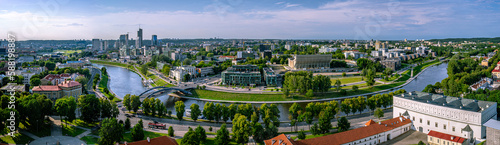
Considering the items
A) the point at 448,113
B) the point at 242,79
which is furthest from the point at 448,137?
the point at 242,79

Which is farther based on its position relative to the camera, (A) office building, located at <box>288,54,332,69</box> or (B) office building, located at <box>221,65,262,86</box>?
(A) office building, located at <box>288,54,332,69</box>

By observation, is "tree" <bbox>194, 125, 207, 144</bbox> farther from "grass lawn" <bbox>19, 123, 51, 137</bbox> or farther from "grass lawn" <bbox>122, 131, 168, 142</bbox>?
"grass lawn" <bbox>19, 123, 51, 137</bbox>

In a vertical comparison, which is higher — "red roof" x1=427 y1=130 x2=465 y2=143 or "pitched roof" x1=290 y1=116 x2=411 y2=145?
"pitched roof" x1=290 y1=116 x2=411 y2=145

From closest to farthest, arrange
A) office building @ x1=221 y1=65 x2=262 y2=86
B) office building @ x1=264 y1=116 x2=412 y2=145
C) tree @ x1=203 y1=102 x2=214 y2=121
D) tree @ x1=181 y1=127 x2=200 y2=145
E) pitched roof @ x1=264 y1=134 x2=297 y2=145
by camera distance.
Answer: pitched roof @ x1=264 y1=134 x2=297 y2=145 → office building @ x1=264 y1=116 x2=412 y2=145 → tree @ x1=181 y1=127 x2=200 y2=145 → tree @ x1=203 y1=102 x2=214 y2=121 → office building @ x1=221 y1=65 x2=262 y2=86

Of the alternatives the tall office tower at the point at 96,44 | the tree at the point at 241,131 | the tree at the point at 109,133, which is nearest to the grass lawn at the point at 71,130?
the tree at the point at 109,133

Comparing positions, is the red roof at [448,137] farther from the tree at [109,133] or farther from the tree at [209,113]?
the tree at [109,133]

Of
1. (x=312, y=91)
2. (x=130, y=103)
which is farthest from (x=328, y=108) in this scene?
(x=130, y=103)

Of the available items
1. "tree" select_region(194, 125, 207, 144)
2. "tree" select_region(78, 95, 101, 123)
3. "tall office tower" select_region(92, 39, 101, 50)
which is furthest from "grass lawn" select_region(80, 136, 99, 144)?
"tall office tower" select_region(92, 39, 101, 50)
